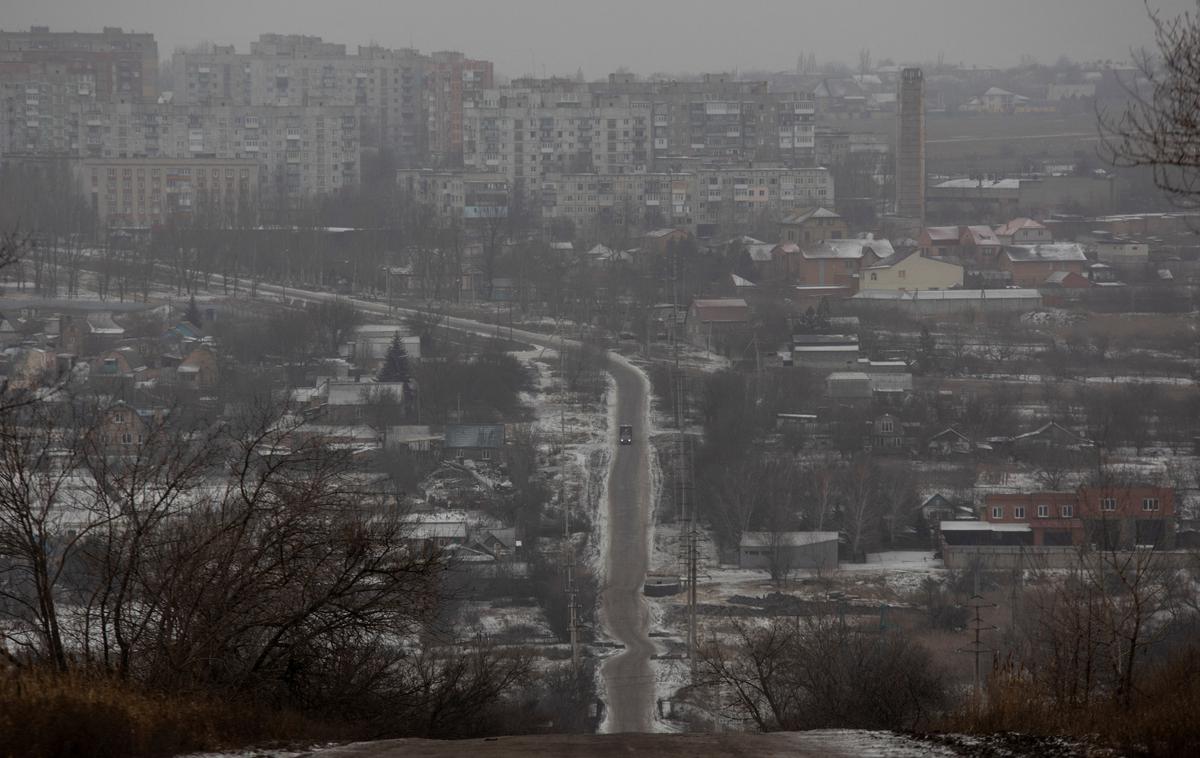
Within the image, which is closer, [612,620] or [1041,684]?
[1041,684]

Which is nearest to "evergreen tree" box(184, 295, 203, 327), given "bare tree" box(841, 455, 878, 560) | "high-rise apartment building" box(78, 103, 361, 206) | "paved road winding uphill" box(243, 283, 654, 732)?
"paved road winding uphill" box(243, 283, 654, 732)

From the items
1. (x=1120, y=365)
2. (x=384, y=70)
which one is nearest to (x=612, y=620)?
(x=1120, y=365)

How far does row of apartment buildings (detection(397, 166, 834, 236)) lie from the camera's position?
83.5ft

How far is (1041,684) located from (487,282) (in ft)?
53.5

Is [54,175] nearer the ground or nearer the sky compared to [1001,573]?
nearer the sky

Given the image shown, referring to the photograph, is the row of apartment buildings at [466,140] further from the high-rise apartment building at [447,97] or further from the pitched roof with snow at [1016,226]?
the pitched roof with snow at [1016,226]

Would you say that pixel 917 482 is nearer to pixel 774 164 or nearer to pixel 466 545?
pixel 466 545

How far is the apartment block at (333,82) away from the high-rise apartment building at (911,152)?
1059 centimetres

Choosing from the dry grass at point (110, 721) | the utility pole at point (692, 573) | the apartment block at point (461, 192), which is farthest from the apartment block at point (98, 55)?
the dry grass at point (110, 721)

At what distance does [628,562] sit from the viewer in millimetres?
9570

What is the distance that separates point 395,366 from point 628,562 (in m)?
4.93

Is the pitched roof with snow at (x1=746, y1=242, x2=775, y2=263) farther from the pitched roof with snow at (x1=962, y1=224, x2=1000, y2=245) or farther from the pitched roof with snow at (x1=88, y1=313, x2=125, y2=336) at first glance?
the pitched roof with snow at (x1=88, y1=313, x2=125, y2=336)

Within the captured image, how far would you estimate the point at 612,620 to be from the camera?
8.55 metres

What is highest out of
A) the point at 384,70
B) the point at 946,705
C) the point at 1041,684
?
the point at 384,70
